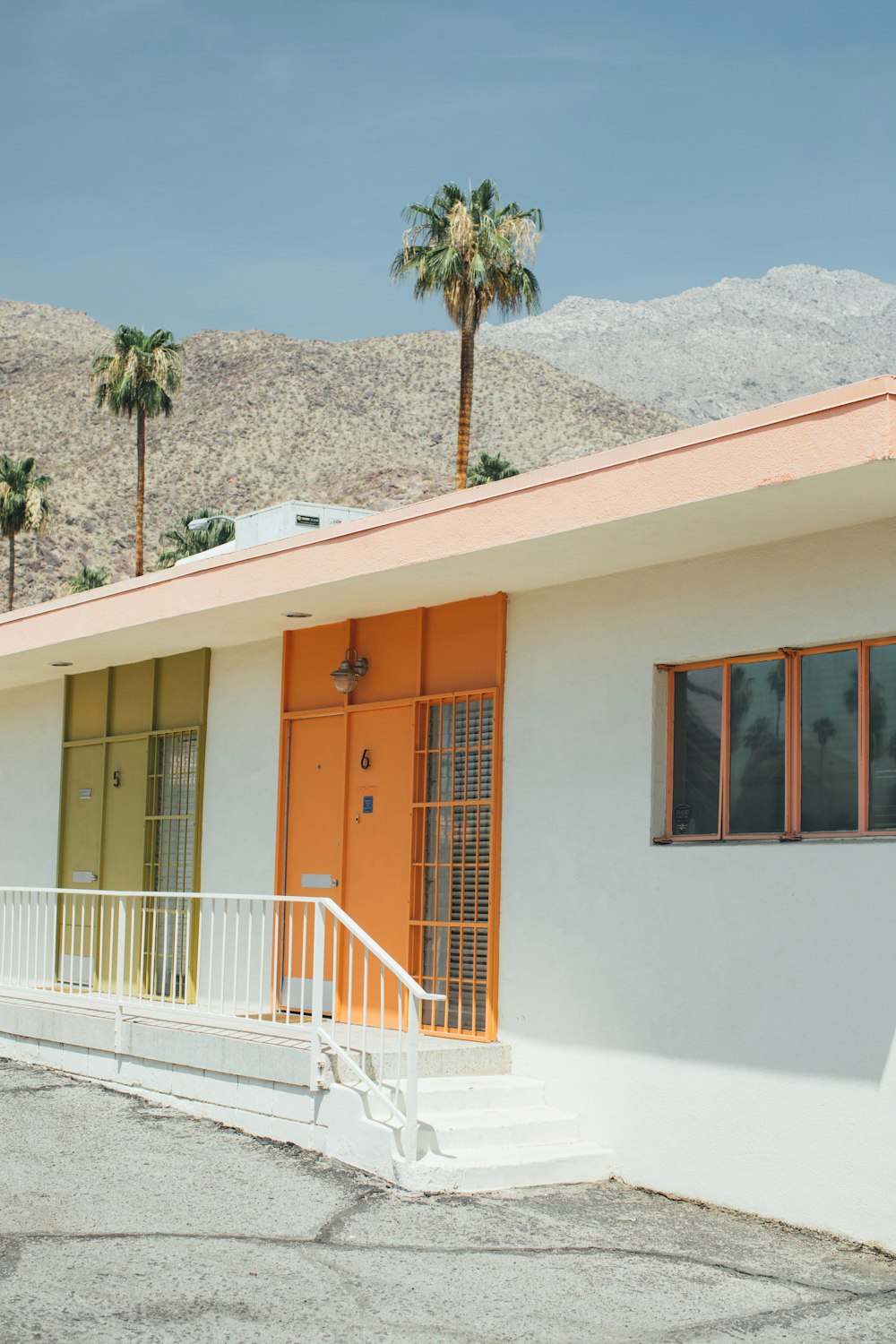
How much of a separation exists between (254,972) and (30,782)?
4.41 metres

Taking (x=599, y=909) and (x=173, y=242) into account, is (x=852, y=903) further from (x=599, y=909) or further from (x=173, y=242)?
(x=173, y=242)

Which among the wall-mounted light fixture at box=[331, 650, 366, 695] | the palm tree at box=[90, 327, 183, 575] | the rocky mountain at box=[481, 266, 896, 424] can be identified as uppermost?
the rocky mountain at box=[481, 266, 896, 424]

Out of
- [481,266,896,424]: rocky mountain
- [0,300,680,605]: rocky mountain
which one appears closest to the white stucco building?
[0,300,680,605]: rocky mountain

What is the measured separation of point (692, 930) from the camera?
804 centimetres

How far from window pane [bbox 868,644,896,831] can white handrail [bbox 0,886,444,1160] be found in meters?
2.44

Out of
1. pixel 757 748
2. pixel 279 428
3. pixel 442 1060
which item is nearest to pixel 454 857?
pixel 442 1060

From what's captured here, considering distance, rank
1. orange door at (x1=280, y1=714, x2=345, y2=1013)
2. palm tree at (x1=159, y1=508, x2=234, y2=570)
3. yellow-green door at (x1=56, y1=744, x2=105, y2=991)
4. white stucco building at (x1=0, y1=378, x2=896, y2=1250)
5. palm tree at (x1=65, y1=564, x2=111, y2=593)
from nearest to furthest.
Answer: white stucco building at (x1=0, y1=378, x2=896, y2=1250) < orange door at (x1=280, y1=714, x2=345, y2=1013) < yellow-green door at (x1=56, y1=744, x2=105, y2=991) < palm tree at (x1=65, y1=564, x2=111, y2=593) < palm tree at (x1=159, y1=508, x2=234, y2=570)

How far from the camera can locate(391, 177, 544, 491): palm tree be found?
30.5m

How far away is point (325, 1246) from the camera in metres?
6.54

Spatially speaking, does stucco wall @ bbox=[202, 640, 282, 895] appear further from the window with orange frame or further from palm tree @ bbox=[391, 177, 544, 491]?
palm tree @ bbox=[391, 177, 544, 491]

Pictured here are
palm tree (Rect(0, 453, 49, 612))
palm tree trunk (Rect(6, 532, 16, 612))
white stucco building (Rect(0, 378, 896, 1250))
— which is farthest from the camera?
palm tree (Rect(0, 453, 49, 612))

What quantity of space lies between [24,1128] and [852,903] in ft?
16.8

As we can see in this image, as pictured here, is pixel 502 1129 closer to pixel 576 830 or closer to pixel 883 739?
pixel 576 830

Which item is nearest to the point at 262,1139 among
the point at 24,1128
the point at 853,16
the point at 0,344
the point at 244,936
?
the point at 24,1128
